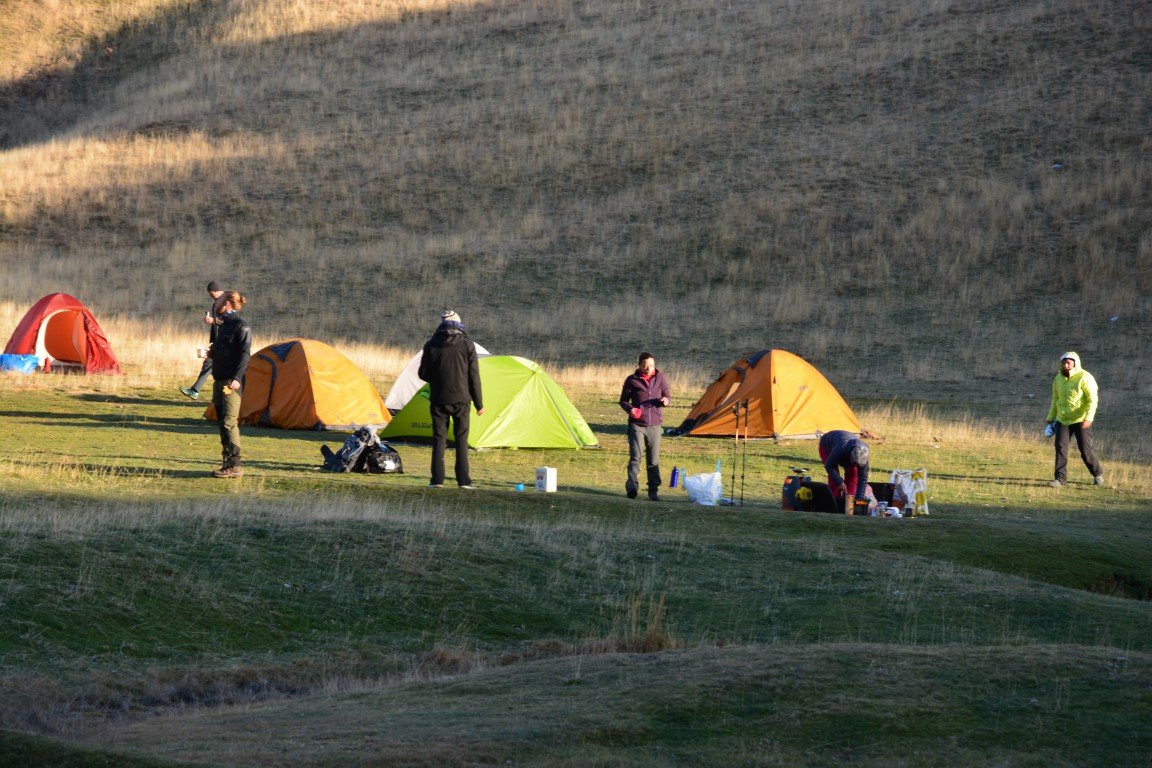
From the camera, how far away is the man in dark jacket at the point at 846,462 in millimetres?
19203

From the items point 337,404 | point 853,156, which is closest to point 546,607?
point 337,404

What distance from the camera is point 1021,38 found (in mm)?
63875

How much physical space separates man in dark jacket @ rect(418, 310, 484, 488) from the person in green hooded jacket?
10.4 metres

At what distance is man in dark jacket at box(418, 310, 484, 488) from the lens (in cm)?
1923

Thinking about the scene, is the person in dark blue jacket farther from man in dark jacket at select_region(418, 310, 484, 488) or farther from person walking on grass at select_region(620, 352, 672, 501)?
man in dark jacket at select_region(418, 310, 484, 488)

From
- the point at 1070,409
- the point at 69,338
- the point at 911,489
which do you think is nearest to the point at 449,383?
the point at 911,489

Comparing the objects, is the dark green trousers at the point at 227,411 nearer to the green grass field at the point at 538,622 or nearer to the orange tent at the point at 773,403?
the green grass field at the point at 538,622

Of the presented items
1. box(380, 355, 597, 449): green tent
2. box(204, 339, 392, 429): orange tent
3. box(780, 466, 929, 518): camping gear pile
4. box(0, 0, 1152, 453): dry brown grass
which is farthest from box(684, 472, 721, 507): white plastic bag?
box(0, 0, 1152, 453): dry brown grass

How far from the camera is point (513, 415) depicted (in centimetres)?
2603

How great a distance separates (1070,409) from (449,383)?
10.9 meters

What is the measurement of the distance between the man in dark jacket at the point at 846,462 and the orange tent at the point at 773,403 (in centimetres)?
913

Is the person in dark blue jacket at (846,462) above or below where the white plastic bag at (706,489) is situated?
above

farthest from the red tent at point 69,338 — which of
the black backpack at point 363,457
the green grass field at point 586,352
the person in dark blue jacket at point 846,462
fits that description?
the person in dark blue jacket at point 846,462

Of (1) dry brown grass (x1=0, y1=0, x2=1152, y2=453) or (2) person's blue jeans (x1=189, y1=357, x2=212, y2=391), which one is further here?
(1) dry brown grass (x1=0, y1=0, x2=1152, y2=453)
